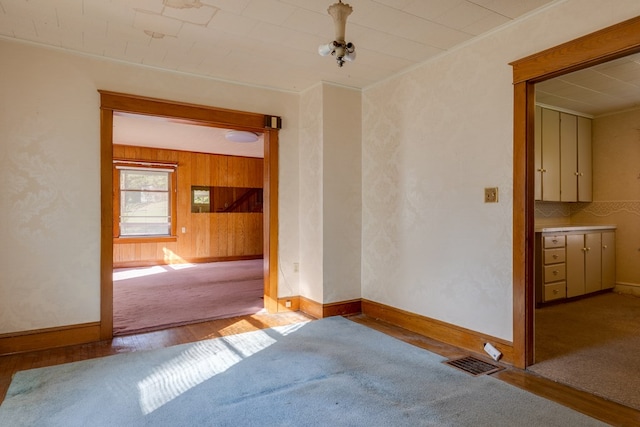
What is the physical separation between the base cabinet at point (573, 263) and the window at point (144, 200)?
6.94 m

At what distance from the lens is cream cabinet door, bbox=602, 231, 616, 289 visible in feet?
16.7

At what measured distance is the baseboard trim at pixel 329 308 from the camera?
397 cm

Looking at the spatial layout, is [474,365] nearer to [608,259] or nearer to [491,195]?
[491,195]

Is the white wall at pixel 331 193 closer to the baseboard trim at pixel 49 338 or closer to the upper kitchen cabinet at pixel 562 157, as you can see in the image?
the baseboard trim at pixel 49 338

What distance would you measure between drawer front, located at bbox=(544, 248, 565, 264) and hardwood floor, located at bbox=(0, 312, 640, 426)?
216cm

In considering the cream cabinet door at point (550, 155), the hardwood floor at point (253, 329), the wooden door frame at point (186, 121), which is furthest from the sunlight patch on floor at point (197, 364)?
the cream cabinet door at point (550, 155)

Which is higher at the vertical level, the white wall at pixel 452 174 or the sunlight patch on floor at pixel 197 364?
the white wall at pixel 452 174

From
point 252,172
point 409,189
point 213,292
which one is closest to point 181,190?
point 252,172

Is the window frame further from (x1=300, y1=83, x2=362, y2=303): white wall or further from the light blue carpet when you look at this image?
the light blue carpet

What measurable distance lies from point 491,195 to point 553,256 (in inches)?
91.1

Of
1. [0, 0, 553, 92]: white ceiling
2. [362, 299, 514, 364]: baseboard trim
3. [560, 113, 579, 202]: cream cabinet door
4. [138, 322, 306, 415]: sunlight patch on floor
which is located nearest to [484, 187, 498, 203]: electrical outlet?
[362, 299, 514, 364]: baseboard trim

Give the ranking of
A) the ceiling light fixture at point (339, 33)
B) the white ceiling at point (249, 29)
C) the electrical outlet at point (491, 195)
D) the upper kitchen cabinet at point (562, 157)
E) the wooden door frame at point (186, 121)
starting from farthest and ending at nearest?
1. the upper kitchen cabinet at point (562, 157)
2. the wooden door frame at point (186, 121)
3. the electrical outlet at point (491, 195)
4. the white ceiling at point (249, 29)
5. the ceiling light fixture at point (339, 33)

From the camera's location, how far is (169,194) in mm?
8164

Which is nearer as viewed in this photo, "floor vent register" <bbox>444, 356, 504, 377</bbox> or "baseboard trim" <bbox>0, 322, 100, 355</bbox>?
"floor vent register" <bbox>444, 356, 504, 377</bbox>
